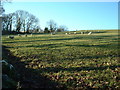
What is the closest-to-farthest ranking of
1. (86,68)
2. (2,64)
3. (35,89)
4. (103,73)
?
(35,89)
(2,64)
(103,73)
(86,68)

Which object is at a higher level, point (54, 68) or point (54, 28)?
point (54, 28)

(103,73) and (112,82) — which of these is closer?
(112,82)

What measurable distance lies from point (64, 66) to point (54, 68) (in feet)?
2.49

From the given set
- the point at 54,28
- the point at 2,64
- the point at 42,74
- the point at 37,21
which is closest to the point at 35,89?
the point at 42,74

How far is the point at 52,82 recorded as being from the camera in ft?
21.8

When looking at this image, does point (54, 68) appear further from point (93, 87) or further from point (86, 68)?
point (93, 87)

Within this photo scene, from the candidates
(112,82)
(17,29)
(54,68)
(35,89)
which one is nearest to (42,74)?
(54,68)

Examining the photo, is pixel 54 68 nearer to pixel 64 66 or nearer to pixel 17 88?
pixel 64 66

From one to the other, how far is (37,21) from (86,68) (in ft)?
315

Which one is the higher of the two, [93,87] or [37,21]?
[37,21]

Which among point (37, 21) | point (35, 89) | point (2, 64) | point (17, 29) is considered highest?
point (37, 21)

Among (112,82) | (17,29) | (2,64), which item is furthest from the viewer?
(17,29)

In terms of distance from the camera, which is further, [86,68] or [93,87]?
[86,68]

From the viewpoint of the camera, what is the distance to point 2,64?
22.7 feet
